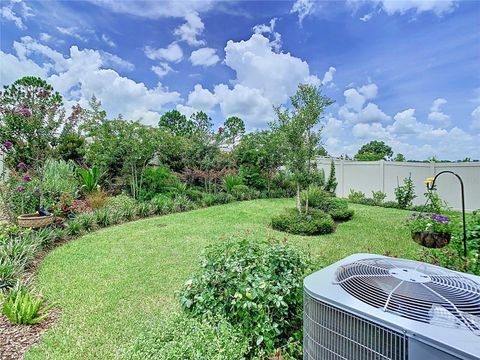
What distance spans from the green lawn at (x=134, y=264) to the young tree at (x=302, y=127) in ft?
6.14

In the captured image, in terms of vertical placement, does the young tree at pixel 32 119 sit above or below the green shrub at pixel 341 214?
above

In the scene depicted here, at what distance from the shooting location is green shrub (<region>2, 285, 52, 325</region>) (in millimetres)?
2764

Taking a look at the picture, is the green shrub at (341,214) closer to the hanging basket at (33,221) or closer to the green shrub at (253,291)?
the green shrub at (253,291)

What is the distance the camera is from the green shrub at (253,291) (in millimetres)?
2059

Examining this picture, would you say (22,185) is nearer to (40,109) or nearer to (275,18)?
(40,109)

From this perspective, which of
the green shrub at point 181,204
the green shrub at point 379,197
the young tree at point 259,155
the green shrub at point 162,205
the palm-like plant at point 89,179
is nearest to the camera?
the green shrub at point 162,205

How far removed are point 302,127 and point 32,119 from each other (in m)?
6.54

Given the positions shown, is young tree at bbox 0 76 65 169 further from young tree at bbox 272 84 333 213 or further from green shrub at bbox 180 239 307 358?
green shrub at bbox 180 239 307 358

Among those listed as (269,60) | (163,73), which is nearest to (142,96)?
(163,73)

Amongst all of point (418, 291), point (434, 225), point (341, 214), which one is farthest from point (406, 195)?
point (418, 291)

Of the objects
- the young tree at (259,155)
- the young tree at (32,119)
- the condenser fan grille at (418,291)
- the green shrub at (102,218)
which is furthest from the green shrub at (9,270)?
the young tree at (259,155)

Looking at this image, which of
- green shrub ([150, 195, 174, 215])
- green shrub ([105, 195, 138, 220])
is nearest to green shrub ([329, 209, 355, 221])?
green shrub ([150, 195, 174, 215])

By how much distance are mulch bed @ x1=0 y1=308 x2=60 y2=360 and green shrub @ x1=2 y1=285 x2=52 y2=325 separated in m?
0.05

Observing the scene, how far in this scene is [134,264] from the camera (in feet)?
14.5
